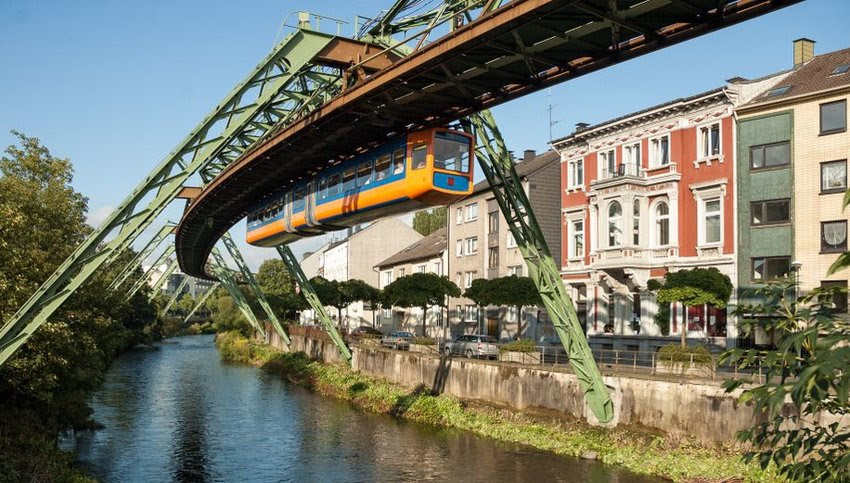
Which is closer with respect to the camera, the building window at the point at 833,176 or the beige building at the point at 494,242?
the building window at the point at 833,176

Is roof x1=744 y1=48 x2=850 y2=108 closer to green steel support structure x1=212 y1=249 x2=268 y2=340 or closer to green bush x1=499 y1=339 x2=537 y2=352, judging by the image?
green bush x1=499 y1=339 x2=537 y2=352

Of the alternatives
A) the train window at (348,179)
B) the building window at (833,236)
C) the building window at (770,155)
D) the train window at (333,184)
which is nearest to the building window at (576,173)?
the building window at (770,155)

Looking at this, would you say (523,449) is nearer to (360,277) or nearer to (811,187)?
(811,187)

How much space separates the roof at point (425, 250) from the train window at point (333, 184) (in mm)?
36197

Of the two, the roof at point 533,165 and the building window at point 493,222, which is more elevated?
the roof at point 533,165

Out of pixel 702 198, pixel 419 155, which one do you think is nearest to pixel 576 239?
pixel 702 198

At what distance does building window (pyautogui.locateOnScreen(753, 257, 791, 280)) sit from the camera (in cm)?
3356

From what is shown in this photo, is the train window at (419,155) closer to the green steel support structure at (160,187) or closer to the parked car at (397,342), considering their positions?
the green steel support structure at (160,187)

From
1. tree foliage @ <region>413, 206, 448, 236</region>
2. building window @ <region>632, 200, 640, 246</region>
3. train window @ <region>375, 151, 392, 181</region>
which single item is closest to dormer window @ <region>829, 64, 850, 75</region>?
building window @ <region>632, 200, 640, 246</region>

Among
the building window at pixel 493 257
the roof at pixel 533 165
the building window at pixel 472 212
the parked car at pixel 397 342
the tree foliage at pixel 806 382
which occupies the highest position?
the roof at pixel 533 165

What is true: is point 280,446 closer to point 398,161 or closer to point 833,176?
point 398,161

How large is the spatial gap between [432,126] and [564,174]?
971 inches

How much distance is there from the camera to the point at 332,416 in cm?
3609

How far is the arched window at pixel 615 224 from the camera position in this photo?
39.0m
